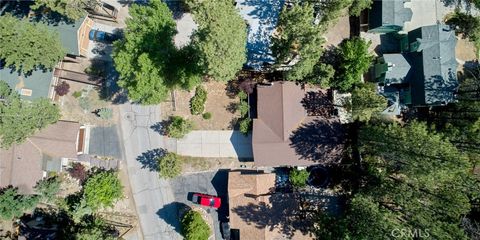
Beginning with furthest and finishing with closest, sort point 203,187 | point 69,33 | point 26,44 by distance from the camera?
point 203,187 → point 69,33 → point 26,44

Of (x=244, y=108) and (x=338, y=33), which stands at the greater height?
(x=338, y=33)

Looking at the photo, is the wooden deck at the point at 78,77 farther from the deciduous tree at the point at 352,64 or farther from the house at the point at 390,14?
the house at the point at 390,14

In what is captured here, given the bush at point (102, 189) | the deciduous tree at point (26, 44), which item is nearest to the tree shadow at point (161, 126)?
the bush at point (102, 189)

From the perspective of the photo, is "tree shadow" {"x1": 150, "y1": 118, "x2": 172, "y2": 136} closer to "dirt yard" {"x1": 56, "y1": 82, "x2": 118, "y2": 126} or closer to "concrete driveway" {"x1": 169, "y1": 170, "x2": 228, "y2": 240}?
"dirt yard" {"x1": 56, "y1": 82, "x2": 118, "y2": 126}

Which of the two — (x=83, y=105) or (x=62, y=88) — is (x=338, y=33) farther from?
(x=62, y=88)

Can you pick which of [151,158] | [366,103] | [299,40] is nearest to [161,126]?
[151,158]

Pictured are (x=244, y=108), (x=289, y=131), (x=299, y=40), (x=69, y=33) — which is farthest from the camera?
(x=244, y=108)

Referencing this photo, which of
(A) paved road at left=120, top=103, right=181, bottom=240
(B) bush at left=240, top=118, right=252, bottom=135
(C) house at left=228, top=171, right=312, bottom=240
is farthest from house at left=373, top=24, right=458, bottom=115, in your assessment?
(A) paved road at left=120, top=103, right=181, bottom=240
